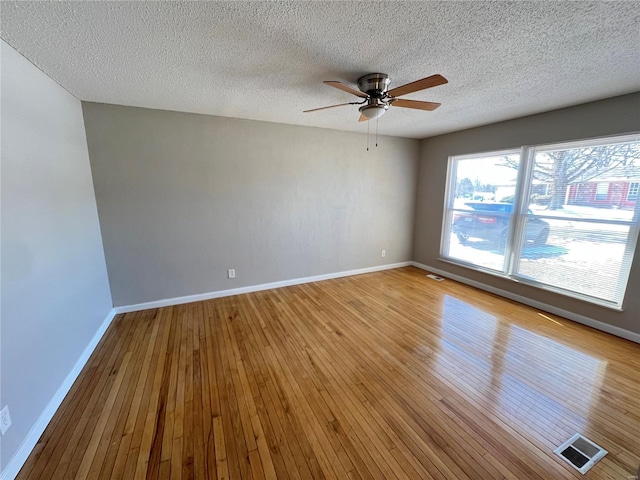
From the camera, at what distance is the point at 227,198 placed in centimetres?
337

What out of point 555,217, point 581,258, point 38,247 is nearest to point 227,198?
point 38,247

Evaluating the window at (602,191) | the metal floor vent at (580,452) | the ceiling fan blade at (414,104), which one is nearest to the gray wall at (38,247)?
the ceiling fan blade at (414,104)

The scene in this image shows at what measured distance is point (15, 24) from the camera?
1392 mm

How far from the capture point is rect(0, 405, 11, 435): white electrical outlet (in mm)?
1252

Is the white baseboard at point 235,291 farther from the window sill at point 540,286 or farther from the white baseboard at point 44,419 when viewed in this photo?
the window sill at point 540,286

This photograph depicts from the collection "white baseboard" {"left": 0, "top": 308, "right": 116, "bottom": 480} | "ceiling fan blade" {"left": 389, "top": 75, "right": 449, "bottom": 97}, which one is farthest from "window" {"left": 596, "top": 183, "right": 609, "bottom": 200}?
"white baseboard" {"left": 0, "top": 308, "right": 116, "bottom": 480}

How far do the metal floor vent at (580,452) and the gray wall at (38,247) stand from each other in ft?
9.82

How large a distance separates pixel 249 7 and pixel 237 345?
2.57 metres

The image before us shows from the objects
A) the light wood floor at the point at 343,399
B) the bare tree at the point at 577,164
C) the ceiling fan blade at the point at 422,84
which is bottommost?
the light wood floor at the point at 343,399

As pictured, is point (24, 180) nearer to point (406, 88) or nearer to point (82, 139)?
point (82, 139)

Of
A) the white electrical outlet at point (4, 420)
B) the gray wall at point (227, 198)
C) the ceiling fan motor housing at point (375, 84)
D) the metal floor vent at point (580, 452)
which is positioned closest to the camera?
the white electrical outlet at point (4, 420)

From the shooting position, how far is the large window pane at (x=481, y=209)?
350cm

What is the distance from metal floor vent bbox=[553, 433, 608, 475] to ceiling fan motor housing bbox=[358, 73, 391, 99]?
8.80 feet

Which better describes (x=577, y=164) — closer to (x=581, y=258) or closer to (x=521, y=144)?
(x=521, y=144)
